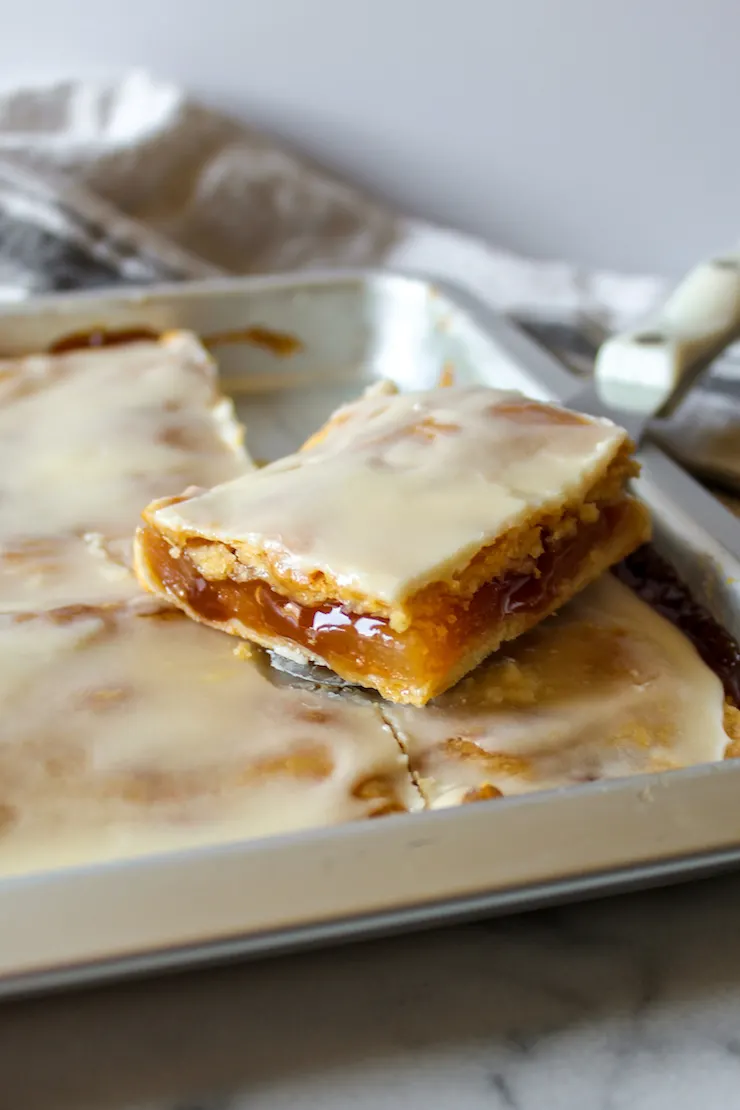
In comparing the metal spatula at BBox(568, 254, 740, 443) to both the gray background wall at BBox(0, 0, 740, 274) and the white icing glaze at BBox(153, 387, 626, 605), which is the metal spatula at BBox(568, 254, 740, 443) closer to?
the white icing glaze at BBox(153, 387, 626, 605)

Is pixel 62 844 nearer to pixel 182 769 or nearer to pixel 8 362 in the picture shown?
pixel 182 769

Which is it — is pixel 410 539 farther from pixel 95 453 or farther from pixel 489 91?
pixel 489 91

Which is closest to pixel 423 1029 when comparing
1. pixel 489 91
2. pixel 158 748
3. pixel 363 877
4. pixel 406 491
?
pixel 363 877

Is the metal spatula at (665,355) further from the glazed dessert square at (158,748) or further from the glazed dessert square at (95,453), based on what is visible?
the glazed dessert square at (158,748)

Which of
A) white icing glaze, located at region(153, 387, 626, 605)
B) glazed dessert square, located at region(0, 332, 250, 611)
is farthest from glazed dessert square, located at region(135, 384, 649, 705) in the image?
glazed dessert square, located at region(0, 332, 250, 611)

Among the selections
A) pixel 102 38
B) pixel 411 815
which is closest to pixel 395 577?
pixel 411 815

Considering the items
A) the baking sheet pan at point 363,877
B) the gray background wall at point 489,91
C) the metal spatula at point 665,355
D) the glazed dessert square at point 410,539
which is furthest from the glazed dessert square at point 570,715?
the gray background wall at point 489,91
